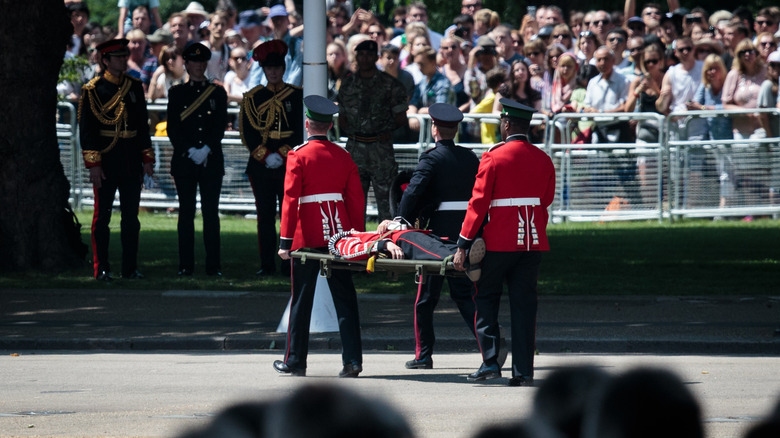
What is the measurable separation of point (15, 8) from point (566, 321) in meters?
6.90

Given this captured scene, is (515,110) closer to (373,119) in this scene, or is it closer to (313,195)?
(313,195)

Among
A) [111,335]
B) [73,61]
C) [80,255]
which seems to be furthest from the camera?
[73,61]

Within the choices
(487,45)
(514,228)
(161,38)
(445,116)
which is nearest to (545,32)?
(487,45)

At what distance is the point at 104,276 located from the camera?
535 inches

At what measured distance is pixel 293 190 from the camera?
8883 mm

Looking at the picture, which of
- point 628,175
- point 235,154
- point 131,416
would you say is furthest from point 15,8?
point 628,175

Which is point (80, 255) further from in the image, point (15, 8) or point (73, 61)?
point (73, 61)

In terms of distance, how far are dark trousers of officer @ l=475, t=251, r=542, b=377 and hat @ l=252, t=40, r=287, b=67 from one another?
5903 mm

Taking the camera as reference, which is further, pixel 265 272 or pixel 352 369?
pixel 265 272

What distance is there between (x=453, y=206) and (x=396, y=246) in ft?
2.24

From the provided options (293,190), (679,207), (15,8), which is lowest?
(679,207)

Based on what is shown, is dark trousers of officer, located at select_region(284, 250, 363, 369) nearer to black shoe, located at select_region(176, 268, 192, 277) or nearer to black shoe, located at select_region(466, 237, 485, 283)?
black shoe, located at select_region(466, 237, 485, 283)

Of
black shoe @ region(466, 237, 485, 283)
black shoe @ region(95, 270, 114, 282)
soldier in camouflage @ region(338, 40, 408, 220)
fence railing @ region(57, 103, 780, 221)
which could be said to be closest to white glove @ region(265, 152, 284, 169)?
soldier in camouflage @ region(338, 40, 408, 220)

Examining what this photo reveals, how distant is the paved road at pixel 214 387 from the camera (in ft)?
22.8
